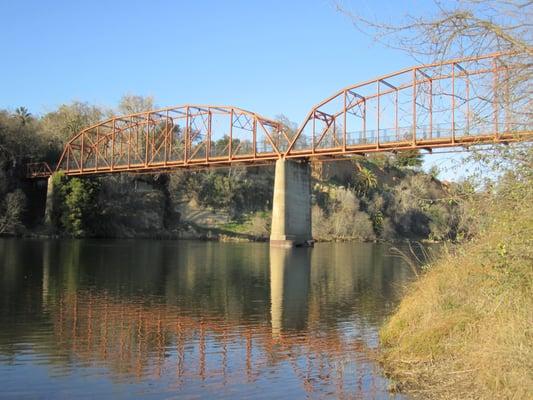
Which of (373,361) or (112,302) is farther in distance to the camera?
(112,302)

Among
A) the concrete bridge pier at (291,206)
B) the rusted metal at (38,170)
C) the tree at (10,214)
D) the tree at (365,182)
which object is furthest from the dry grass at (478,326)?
the tree at (365,182)

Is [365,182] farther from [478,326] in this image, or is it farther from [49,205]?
[478,326]

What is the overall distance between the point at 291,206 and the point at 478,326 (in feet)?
176

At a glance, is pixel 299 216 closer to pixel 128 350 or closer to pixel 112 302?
pixel 112 302

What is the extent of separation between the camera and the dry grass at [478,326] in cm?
780

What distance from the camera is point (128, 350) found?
11828 mm

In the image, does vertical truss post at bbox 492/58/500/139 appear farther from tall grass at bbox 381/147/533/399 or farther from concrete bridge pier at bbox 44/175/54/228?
concrete bridge pier at bbox 44/175/54/228

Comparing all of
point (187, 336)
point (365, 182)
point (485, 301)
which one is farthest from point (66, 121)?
point (485, 301)

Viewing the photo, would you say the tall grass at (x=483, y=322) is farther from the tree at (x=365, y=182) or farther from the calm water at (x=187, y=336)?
the tree at (x=365, y=182)

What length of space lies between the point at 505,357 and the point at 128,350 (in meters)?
7.36

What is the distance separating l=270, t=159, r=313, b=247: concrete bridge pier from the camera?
61719mm

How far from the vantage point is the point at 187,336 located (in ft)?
44.3

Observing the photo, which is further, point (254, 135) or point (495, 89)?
point (254, 135)

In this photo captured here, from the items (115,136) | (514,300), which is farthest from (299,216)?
(514,300)
